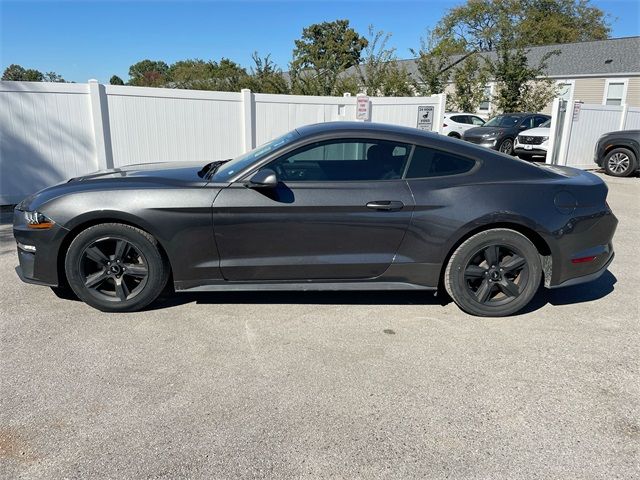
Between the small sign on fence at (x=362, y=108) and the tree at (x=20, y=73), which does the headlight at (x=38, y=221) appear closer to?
the small sign on fence at (x=362, y=108)

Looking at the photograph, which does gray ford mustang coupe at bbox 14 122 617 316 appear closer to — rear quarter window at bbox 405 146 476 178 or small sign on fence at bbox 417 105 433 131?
rear quarter window at bbox 405 146 476 178

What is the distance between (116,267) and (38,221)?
0.67 metres

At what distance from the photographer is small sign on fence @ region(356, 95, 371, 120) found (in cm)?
1019

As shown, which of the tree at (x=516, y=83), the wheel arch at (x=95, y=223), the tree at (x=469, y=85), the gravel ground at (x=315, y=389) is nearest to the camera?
the gravel ground at (x=315, y=389)

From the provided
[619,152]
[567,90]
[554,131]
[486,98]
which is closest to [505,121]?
[554,131]

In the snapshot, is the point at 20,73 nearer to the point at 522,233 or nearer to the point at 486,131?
the point at 486,131

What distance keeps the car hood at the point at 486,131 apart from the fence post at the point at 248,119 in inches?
373

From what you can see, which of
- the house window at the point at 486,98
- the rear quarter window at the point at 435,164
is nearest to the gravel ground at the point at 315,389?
the rear quarter window at the point at 435,164

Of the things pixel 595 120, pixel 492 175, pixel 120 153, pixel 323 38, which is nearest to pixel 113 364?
pixel 492 175

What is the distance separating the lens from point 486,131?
15961mm

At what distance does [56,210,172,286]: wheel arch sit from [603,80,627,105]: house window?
2805cm

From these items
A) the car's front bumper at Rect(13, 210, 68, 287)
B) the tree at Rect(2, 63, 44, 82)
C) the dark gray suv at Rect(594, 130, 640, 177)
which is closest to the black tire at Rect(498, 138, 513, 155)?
the dark gray suv at Rect(594, 130, 640, 177)

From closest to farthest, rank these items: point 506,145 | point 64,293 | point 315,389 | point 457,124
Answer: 1. point 315,389
2. point 64,293
3. point 506,145
4. point 457,124

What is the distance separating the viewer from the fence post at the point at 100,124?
789 cm
